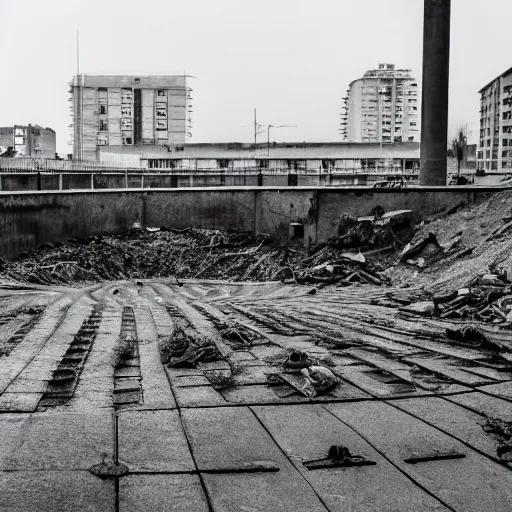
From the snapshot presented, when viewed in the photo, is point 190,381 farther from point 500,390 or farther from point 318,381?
point 500,390

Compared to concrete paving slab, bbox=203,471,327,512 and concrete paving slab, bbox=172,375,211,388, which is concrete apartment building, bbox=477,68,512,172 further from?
concrete paving slab, bbox=203,471,327,512

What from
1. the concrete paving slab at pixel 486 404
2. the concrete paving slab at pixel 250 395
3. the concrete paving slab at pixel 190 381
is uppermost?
the concrete paving slab at pixel 190 381

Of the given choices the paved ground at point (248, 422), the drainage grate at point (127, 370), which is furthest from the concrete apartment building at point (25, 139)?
the paved ground at point (248, 422)

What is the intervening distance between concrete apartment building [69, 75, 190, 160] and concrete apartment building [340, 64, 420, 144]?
73.8 ft

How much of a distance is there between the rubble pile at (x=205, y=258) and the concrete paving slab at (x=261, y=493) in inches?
405

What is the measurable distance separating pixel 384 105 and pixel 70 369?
85.1 m

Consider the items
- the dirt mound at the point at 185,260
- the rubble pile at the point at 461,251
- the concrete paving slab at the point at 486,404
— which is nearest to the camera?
the concrete paving slab at the point at 486,404

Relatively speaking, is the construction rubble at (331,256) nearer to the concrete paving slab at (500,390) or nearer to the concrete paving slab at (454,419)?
the concrete paving slab at (500,390)

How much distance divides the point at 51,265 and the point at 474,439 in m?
12.0

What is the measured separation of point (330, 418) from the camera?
17.1ft

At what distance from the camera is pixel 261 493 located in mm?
4016

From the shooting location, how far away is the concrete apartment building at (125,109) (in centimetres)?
7600

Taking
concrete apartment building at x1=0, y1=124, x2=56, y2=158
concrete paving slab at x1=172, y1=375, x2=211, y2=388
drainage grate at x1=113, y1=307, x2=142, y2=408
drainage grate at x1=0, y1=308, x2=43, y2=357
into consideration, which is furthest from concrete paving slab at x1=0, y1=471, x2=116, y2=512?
concrete apartment building at x1=0, y1=124, x2=56, y2=158

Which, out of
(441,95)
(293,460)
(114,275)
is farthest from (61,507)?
(441,95)
